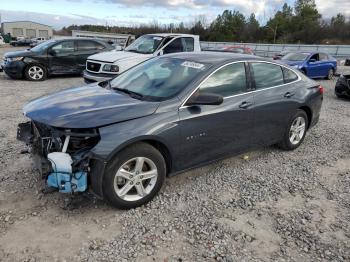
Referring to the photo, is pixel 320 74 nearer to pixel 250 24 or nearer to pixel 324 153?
pixel 324 153

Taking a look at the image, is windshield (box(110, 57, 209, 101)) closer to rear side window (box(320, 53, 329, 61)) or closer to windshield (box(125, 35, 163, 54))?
windshield (box(125, 35, 163, 54))

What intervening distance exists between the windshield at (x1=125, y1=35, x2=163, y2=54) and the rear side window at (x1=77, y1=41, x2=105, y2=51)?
3.01 meters

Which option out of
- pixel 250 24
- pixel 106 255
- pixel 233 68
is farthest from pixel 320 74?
pixel 250 24

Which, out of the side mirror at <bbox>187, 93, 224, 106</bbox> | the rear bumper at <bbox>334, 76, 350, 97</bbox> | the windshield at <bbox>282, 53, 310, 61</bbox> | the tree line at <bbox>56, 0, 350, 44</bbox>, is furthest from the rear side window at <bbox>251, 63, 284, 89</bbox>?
the tree line at <bbox>56, 0, 350, 44</bbox>

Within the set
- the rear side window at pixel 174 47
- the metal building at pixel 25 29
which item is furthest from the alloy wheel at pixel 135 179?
the metal building at pixel 25 29

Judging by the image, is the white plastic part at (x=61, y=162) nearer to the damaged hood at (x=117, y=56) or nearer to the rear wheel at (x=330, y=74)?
the damaged hood at (x=117, y=56)

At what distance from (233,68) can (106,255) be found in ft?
9.23

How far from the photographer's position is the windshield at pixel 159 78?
409 centimetres

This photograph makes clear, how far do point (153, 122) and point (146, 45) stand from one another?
7357mm

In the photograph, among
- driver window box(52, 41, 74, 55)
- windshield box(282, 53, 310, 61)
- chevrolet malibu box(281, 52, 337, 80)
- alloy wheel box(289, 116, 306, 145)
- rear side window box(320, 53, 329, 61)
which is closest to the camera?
alloy wheel box(289, 116, 306, 145)

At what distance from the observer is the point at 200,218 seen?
12.0 feet

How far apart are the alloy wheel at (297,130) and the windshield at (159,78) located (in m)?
2.14

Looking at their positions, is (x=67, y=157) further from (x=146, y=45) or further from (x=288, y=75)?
(x=146, y=45)

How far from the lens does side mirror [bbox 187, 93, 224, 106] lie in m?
3.88
